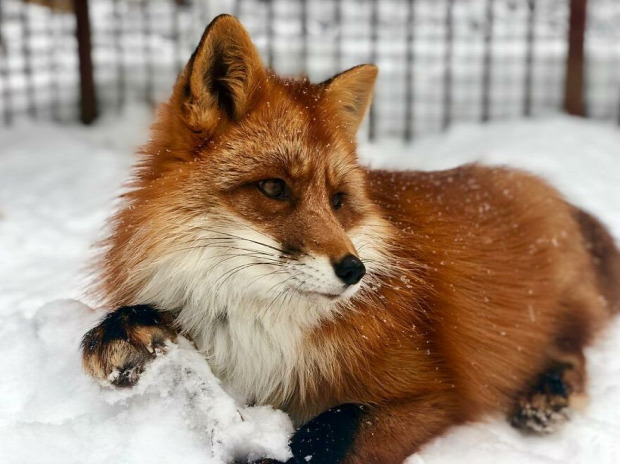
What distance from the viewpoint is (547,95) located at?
24.8 feet

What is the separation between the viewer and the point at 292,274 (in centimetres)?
227

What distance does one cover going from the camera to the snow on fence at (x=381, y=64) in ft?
23.9

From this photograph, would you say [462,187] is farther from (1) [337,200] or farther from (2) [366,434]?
(2) [366,434]

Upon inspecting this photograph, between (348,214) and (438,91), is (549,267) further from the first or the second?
(438,91)

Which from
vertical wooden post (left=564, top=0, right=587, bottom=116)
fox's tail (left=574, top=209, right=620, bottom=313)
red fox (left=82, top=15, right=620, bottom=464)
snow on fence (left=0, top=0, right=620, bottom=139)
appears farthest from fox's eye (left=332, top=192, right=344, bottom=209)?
vertical wooden post (left=564, top=0, right=587, bottom=116)

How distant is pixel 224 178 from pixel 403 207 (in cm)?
87

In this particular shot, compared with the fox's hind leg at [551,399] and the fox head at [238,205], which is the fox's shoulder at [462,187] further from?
the fox's hind leg at [551,399]

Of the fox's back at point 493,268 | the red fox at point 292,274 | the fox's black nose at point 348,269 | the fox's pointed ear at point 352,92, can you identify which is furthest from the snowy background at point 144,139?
the fox's pointed ear at point 352,92

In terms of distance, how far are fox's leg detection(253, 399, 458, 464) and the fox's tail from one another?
5.01ft

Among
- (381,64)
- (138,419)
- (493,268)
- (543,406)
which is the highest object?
(381,64)

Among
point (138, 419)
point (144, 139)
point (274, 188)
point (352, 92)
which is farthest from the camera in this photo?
point (144, 139)

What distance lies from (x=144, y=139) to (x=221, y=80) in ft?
3.92

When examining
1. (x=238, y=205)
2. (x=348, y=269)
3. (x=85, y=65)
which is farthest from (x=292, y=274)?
(x=85, y=65)

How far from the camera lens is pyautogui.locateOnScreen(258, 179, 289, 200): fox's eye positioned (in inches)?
95.4
